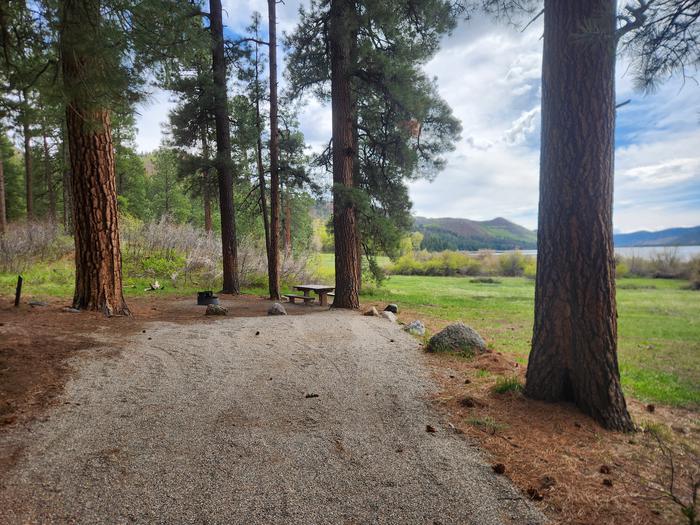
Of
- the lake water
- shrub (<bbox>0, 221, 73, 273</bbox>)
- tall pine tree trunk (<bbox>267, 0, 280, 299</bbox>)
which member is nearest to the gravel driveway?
tall pine tree trunk (<bbox>267, 0, 280, 299</bbox>)

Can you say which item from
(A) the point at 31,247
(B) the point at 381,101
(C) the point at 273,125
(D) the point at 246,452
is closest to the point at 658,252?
(B) the point at 381,101

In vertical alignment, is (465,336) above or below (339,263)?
below

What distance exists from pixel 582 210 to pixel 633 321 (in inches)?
416

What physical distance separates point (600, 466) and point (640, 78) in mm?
3190

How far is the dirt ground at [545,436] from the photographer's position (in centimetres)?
213

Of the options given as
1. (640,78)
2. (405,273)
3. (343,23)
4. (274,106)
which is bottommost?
(405,273)

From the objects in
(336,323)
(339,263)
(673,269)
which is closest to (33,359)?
(336,323)

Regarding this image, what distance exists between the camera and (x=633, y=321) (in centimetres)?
1140

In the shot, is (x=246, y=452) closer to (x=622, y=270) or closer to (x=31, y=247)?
(x=31, y=247)

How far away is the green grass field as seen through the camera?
17.5ft

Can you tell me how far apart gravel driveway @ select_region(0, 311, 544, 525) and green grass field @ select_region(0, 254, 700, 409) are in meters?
3.31

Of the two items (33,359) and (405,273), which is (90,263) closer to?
(33,359)

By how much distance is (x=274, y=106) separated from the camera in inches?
417

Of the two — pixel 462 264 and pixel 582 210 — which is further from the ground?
pixel 582 210
